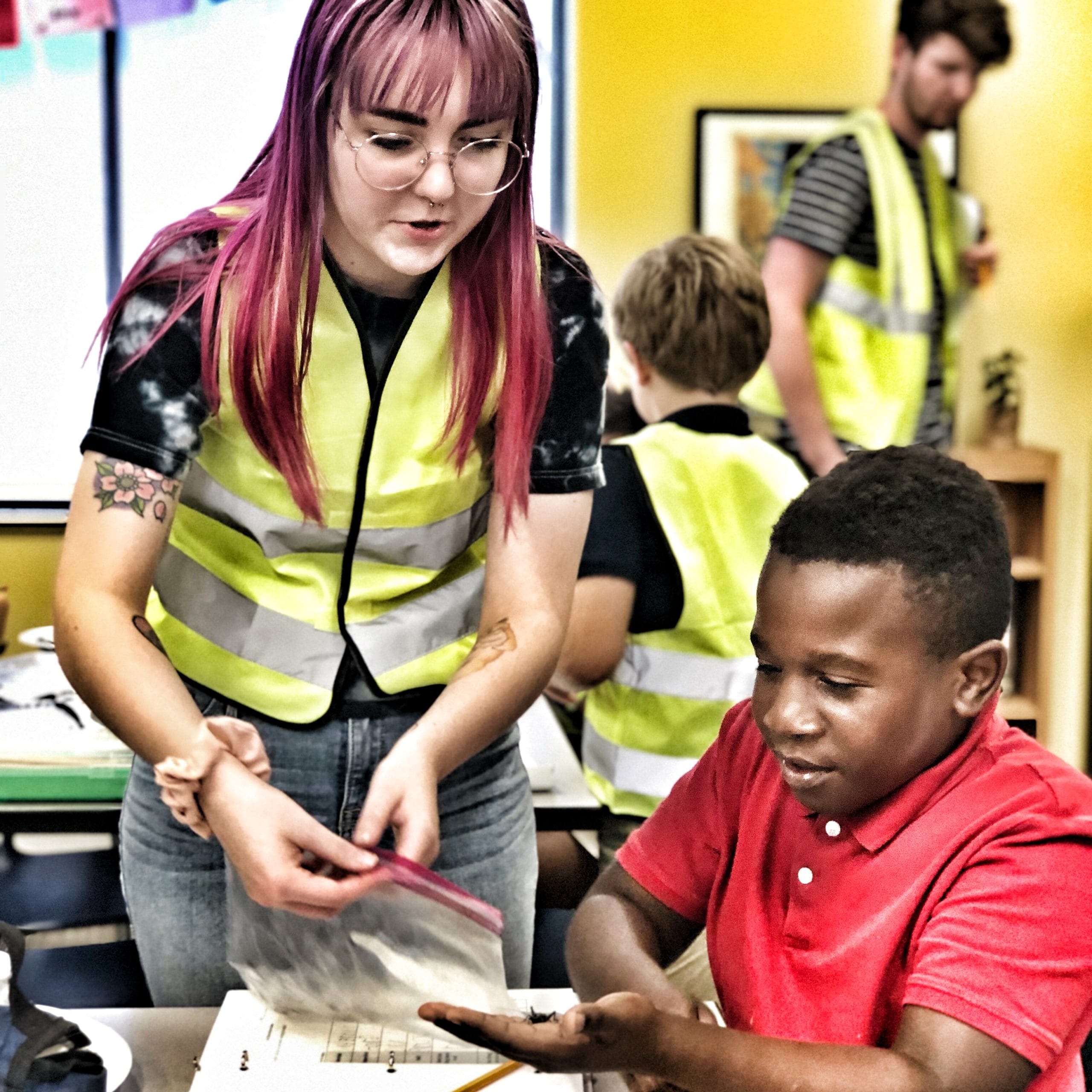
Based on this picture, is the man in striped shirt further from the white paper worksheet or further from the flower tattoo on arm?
the white paper worksheet

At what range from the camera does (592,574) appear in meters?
1.67

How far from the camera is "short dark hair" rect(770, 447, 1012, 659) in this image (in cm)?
93

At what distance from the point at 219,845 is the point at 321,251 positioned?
50 centimetres

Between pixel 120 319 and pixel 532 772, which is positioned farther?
pixel 532 772

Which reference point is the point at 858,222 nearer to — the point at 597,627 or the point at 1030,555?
the point at 597,627

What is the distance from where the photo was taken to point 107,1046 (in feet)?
3.22

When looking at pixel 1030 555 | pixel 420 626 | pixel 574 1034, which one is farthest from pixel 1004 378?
pixel 574 1034

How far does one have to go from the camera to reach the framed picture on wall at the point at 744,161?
364 centimetres

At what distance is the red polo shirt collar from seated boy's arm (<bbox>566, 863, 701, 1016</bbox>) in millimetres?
193

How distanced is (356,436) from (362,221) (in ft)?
0.59

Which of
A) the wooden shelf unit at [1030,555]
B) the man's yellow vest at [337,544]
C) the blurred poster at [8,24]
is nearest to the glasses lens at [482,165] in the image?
the man's yellow vest at [337,544]

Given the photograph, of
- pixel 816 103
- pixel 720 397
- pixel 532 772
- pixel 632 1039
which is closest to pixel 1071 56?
pixel 816 103

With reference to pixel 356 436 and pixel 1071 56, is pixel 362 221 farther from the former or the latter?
pixel 1071 56

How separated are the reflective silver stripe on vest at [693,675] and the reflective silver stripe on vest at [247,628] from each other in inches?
22.7
